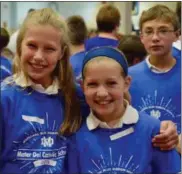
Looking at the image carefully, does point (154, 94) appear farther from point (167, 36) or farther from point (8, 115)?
point (8, 115)

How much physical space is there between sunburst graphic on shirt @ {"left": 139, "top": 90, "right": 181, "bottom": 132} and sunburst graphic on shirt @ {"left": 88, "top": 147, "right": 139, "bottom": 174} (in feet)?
0.93

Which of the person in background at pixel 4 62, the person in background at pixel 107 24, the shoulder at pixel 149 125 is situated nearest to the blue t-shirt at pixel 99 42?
the person in background at pixel 107 24

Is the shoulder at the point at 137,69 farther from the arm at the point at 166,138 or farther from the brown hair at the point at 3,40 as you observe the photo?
the brown hair at the point at 3,40

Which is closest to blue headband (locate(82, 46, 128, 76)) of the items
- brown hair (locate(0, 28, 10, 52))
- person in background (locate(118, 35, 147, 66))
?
person in background (locate(118, 35, 147, 66))

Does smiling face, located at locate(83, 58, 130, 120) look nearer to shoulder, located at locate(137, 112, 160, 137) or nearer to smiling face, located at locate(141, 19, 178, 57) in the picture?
shoulder, located at locate(137, 112, 160, 137)

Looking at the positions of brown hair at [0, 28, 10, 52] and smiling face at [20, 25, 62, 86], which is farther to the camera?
brown hair at [0, 28, 10, 52]

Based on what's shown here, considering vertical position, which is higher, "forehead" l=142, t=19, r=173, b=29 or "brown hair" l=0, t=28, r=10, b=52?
"brown hair" l=0, t=28, r=10, b=52

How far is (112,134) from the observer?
1107 mm

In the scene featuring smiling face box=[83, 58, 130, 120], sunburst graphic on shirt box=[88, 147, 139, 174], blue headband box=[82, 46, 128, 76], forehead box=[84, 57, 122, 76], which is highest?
blue headband box=[82, 46, 128, 76]

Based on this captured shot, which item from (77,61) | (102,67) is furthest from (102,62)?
(77,61)

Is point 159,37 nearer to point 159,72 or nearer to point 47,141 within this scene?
point 159,72

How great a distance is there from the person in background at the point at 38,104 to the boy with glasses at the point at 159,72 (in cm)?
29

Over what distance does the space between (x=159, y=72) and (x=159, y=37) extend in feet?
0.41

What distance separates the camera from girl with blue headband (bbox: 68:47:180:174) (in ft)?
3.54
